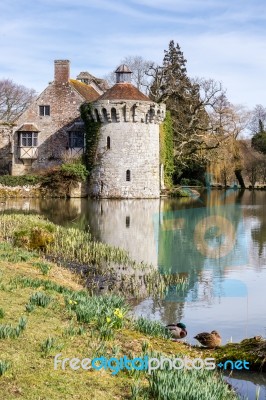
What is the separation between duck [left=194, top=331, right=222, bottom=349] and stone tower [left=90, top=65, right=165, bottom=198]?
1068 inches

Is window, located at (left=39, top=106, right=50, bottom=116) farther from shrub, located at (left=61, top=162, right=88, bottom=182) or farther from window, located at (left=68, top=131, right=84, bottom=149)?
shrub, located at (left=61, top=162, right=88, bottom=182)

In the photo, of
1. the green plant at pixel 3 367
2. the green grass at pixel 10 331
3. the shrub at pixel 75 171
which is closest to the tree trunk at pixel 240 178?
the shrub at pixel 75 171

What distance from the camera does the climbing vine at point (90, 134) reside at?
35.4m

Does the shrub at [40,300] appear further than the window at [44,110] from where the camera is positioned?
No

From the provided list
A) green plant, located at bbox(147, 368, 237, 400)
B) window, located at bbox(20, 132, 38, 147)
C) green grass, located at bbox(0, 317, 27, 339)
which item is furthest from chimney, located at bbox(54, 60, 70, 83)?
green plant, located at bbox(147, 368, 237, 400)

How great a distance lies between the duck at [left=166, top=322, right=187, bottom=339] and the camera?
7.79 meters

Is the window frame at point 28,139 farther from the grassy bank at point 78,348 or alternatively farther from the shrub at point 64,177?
the grassy bank at point 78,348

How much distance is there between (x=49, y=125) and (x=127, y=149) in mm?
8328

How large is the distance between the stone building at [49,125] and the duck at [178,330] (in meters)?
32.0

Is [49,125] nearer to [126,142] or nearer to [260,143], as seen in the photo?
[126,142]

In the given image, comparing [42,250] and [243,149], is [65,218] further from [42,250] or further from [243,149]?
[243,149]

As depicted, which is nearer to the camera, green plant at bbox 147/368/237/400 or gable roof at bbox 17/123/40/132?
green plant at bbox 147/368/237/400

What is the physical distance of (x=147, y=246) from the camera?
16.8 meters

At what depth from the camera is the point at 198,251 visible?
15938 mm
